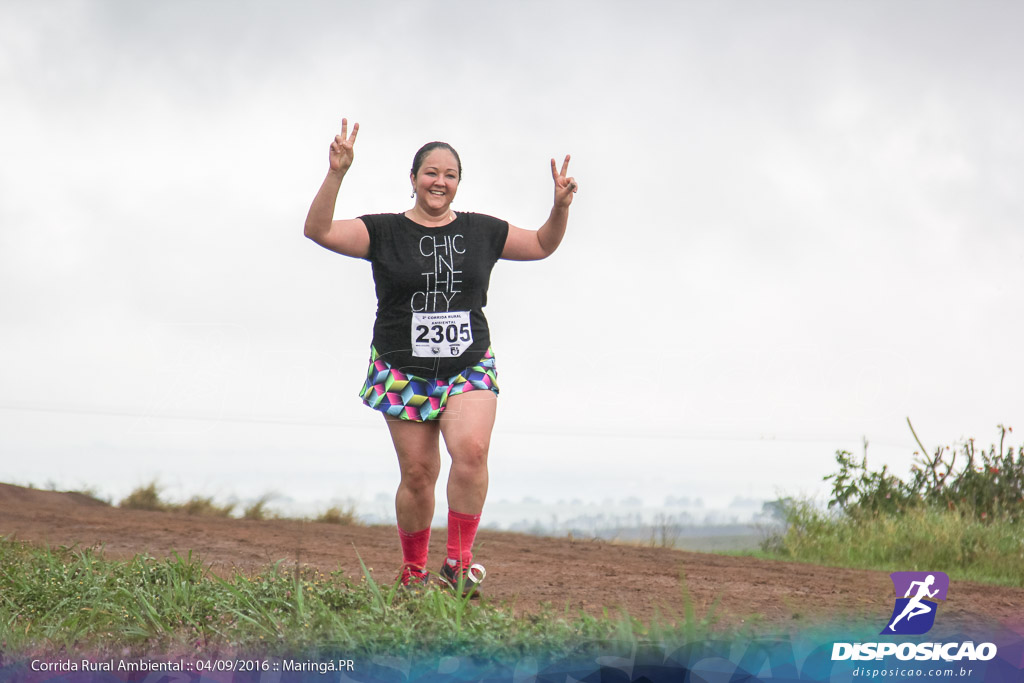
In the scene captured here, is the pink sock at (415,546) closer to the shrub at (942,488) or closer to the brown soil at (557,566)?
the brown soil at (557,566)

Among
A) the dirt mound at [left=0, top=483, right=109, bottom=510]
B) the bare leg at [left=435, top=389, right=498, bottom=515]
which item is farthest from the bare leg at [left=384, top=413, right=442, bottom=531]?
the dirt mound at [left=0, top=483, right=109, bottom=510]

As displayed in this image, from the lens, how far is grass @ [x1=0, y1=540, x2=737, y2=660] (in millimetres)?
3086

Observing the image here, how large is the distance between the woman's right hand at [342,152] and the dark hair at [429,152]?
1.66 feet

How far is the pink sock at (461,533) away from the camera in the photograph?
4.46 meters

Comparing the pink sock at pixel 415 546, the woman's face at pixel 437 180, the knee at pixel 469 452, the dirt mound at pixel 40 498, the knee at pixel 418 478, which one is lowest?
the pink sock at pixel 415 546

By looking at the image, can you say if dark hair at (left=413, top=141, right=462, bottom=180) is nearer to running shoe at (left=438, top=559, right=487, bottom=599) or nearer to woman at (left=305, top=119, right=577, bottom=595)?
woman at (left=305, top=119, right=577, bottom=595)

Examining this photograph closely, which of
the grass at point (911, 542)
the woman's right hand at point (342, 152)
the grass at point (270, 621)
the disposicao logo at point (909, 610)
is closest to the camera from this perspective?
the grass at point (270, 621)

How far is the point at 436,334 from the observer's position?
437cm

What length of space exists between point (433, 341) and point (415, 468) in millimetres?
607

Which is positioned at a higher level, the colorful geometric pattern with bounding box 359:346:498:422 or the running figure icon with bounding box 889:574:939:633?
the colorful geometric pattern with bounding box 359:346:498:422

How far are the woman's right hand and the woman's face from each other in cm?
48

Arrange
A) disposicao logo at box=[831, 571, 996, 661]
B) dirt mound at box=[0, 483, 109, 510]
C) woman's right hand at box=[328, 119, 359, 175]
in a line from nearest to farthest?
disposicao logo at box=[831, 571, 996, 661], woman's right hand at box=[328, 119, 359, 175], dirt mound at box=[0, 483, 109, 510]

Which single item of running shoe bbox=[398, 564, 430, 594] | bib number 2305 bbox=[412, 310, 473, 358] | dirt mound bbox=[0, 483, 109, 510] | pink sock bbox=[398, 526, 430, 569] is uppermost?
bib number 2305 bbox=[412, 310, 473, 358]

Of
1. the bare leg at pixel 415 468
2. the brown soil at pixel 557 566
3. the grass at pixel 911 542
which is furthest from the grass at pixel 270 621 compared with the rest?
the grass at pixel 911 542
